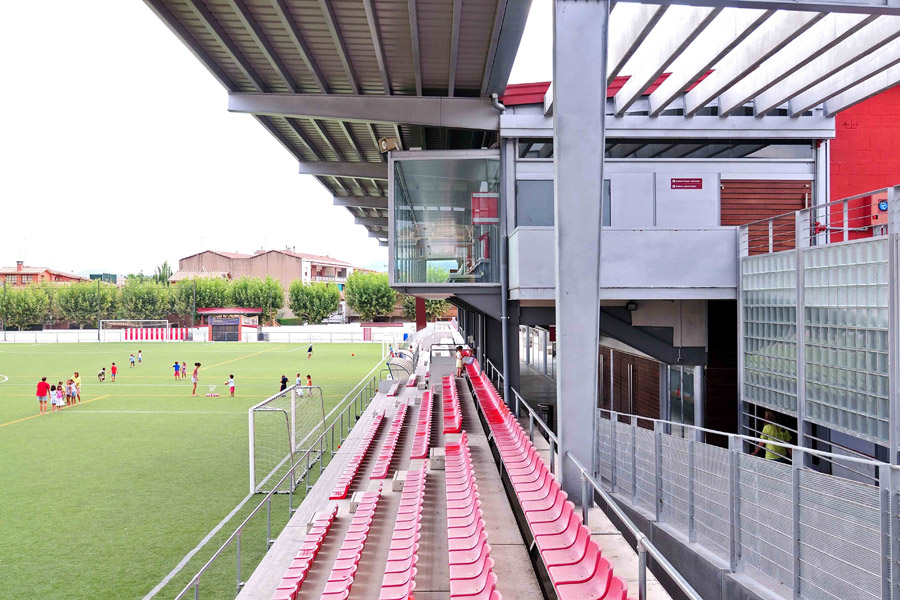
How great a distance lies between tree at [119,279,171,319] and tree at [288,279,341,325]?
59.1ft

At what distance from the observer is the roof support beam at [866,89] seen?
36.4ft

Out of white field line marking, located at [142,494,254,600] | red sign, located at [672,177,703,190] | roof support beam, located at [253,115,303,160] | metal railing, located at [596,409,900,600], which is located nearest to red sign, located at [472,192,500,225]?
red sign, located at [672,177,703,190]

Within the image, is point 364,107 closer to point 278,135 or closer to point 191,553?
point 278,135

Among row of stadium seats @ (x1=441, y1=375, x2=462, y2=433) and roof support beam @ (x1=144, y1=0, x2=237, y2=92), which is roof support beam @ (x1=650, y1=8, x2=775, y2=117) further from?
roof support beam @ (x1=144, y1=0, x2=237, y2=92)

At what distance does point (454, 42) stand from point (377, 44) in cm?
151

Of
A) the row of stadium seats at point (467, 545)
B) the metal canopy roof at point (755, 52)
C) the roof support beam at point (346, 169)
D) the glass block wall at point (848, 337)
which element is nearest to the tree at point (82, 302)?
the roof support beam at point (346, 169)

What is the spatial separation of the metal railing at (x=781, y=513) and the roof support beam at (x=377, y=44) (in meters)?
8.23

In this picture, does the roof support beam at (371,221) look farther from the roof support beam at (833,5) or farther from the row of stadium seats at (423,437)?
the roof support beam at (833,5)

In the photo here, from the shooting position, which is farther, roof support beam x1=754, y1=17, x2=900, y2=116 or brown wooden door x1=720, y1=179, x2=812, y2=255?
brown wooden door x1=720, y1=179, x2=812, y2=255

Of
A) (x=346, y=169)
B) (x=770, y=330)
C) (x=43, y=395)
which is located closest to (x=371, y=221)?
(x=346, y=169)

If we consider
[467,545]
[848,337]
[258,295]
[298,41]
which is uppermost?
[298,41]

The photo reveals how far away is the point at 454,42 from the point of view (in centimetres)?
1218

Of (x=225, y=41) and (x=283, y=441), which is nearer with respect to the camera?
(x=225, y=41)

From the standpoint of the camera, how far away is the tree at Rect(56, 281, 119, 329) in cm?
8925
